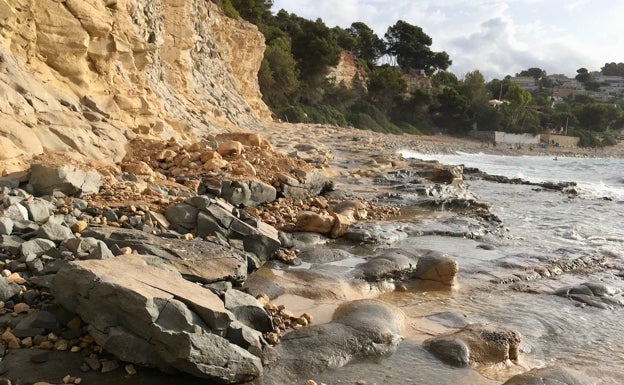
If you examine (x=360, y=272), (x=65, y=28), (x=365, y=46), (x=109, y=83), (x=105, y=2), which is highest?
(x=365, y=46)

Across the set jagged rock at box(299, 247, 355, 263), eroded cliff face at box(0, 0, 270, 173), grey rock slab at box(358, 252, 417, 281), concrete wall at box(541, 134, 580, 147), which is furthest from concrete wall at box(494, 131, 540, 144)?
grey rock slab at box(358, 252, 417, 281)

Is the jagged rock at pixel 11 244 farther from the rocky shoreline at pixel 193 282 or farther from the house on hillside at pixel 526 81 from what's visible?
the house on hillside at pixel 526 81

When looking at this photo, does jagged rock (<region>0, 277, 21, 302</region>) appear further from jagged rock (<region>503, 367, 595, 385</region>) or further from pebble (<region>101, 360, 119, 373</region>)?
jagged rock (<region>503, 367, 595, 385</region>)

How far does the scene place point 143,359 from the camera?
3.22 meters

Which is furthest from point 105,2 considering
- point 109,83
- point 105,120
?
Result: point 105,120

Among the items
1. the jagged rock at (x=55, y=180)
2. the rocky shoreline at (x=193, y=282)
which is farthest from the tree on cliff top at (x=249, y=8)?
the jagged rock at (x=55, y=180)

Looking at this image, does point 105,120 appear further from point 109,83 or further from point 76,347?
point 76,347

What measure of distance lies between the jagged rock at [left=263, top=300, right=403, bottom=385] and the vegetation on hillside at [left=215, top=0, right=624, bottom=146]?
102 ft

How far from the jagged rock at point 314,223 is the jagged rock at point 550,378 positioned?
4.27 metres

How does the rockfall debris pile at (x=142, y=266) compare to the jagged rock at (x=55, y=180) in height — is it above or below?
below

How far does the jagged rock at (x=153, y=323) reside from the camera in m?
3.15

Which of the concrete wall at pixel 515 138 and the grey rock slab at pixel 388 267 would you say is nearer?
the grey rock slab at pixel 388 267

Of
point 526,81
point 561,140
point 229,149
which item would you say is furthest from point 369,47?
point 526,81

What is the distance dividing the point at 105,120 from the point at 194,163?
6.33 ft
